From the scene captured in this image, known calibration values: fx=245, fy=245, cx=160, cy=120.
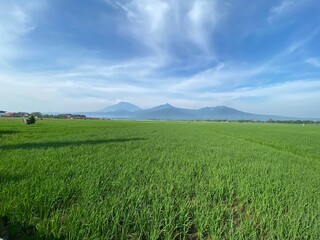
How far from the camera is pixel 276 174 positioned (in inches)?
304

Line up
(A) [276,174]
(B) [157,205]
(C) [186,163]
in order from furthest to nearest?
(C) [186,163] → (A) [276,174] → (B) [157,205]

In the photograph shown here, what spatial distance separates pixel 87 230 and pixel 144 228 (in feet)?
2.69

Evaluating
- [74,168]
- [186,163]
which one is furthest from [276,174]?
[74,168]

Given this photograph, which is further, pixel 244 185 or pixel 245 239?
pixel 244 185

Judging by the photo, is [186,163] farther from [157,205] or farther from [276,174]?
[157,205]

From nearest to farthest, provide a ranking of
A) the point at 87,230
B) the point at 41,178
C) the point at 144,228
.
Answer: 1. the point at 87,230
2. the point at 144,228
3. the point at 41,178

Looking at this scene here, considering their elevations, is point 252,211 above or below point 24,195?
below

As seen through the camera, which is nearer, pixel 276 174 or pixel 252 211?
pixel 252 211

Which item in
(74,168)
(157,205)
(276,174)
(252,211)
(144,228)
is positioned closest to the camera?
(144,228)

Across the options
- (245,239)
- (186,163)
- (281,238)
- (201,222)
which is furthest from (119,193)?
(186,163)

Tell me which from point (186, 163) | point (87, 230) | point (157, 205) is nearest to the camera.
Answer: point (87, 230)

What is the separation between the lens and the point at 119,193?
494 centimetres

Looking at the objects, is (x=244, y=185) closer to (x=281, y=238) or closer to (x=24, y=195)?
(x=281, y=238)

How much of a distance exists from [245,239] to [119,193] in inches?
99.3
